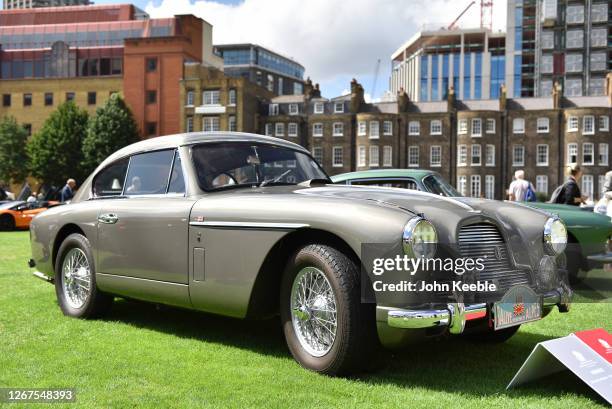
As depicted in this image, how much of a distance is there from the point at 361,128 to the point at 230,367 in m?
61.1

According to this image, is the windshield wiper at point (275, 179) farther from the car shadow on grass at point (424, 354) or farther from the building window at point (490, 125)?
the building window at point (490, 125)

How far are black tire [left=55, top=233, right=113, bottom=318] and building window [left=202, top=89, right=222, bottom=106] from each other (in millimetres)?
60770

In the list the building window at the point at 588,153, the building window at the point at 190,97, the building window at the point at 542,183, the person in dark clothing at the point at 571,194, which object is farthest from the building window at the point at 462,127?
the person in dark clothing at the point at 571,194

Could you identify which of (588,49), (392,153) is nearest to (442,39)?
(588,49)

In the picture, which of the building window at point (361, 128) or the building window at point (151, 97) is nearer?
the building window at point (361, 128)

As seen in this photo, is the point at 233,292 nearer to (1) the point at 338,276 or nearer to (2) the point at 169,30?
(1) the point at 338,276

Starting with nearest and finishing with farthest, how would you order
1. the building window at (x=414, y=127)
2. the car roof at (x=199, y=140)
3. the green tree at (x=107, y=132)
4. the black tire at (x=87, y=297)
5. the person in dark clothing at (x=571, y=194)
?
the car roof at (x=199, y=140)
the black tire at (x=87, y=297)
the person in dark clothing at (x=571, y=194)
the green tree at (x=107, y=132)
the building window at (x=414, y=127)

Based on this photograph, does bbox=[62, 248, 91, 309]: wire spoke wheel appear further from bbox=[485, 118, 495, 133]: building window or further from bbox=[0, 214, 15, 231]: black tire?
bbox=[485, 118, 495, 133]: building window

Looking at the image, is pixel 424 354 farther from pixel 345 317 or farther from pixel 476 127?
pixel 476 127

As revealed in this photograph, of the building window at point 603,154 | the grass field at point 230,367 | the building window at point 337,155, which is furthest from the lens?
the building window at point 337,155

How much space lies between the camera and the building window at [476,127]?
62312 mm

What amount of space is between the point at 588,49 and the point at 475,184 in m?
40.2

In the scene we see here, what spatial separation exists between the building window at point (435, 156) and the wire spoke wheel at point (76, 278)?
59617mm

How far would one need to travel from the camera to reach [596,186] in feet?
199
